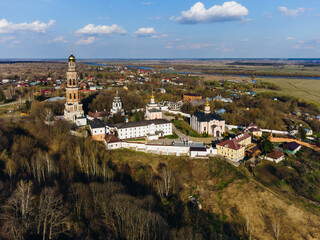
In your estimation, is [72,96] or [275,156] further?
[72,96]

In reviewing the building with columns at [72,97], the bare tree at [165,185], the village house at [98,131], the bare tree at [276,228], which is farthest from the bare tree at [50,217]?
the building with columns at [72,97]

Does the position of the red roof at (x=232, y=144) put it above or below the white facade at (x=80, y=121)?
below

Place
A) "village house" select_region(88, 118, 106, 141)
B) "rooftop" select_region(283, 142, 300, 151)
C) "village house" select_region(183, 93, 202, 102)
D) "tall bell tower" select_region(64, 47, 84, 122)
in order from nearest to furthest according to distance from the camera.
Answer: "rooftop" select_region(283, 142, 300, 151) < "village house" select_region(88, 118, 106, 141) < "tall bell tower" select_region(64, 47, 84, 122) < "village house" select_region(183, 93, 202, 102)

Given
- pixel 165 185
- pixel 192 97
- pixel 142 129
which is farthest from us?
pixel 192 97

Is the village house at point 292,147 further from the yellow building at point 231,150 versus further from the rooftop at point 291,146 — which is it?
the yellow building at point 231,150

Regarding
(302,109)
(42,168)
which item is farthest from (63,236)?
(302,109)

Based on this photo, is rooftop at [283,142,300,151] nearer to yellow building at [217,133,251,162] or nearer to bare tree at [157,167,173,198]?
yellow building at [217,133,251,162]

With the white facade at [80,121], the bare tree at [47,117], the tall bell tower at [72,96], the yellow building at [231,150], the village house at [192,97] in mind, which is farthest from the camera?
the village house at [192,97]

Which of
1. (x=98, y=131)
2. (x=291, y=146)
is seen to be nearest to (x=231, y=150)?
(x=291, y=146)

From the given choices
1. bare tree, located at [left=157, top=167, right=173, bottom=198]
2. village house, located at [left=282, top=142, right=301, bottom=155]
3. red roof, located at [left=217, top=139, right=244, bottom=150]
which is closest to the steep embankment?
bare tree, located at [left=157, top=167, right=173, bottom=198]

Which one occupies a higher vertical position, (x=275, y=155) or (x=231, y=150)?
(x=231, y=150)

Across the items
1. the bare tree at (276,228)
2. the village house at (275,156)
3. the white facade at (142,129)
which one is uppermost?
the white facade at (142,129)

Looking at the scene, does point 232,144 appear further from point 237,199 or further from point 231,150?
point 237,199
